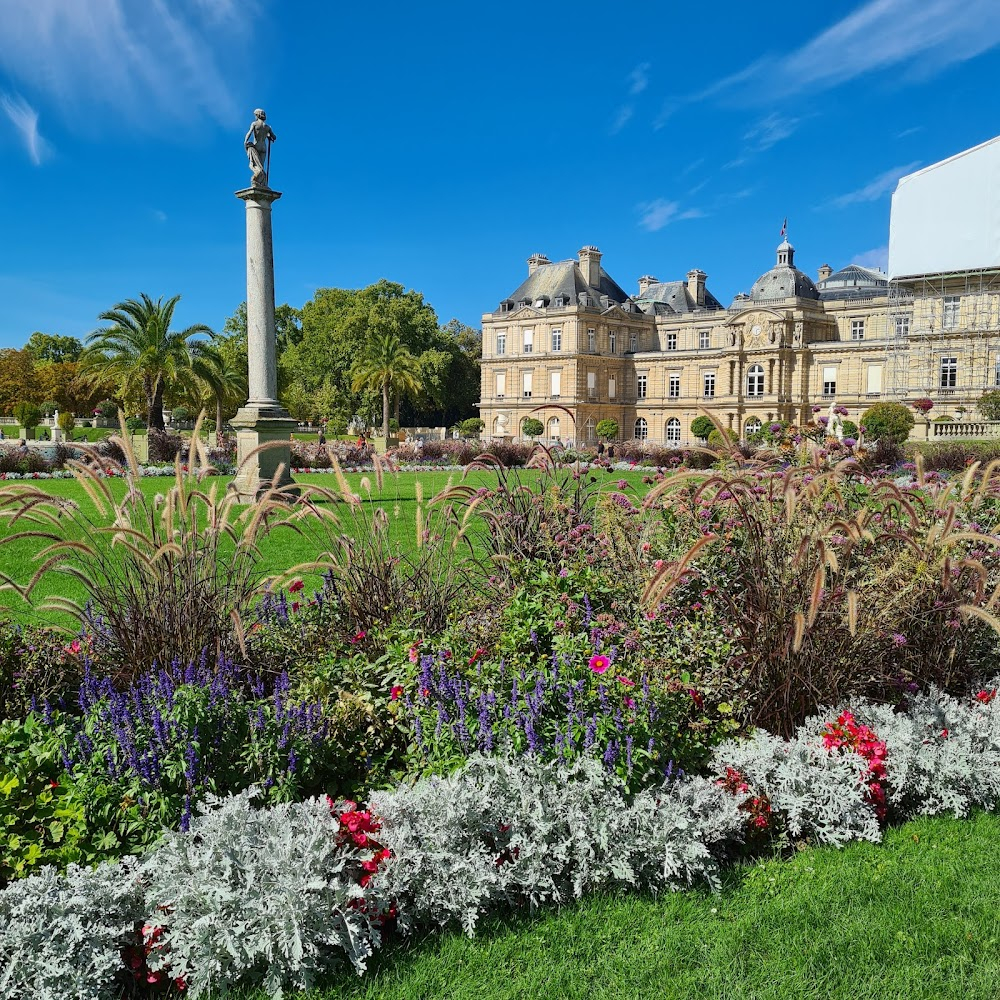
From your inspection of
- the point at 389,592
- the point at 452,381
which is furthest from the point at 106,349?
the point at 452,381

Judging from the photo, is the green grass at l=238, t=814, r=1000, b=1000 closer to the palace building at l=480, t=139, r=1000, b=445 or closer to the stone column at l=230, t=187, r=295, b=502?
the stone column at l=230, t=187, r=295, b=502

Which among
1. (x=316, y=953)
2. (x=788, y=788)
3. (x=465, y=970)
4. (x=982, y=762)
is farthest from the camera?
(x=982, y=762)

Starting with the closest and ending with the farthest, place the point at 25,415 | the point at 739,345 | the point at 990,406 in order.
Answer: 1. the point at 990,406
2. the point at 25,415
3. the point at 739,345

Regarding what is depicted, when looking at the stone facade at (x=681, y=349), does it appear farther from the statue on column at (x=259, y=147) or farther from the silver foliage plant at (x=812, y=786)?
the silver foliage plant at (x=812, y=786)

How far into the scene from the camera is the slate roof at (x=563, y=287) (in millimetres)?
55938

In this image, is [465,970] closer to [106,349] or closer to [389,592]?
[389,592]

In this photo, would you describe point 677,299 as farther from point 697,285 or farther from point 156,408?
point 156,408

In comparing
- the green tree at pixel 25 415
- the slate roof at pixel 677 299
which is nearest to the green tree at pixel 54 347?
the green tree at pixel 25 415

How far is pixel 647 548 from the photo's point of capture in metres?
4.53

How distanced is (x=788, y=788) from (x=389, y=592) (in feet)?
7.22

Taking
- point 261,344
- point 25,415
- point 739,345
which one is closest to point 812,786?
point 261,344

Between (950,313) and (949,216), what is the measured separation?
5492 millimetres

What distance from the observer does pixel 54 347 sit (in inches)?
3098

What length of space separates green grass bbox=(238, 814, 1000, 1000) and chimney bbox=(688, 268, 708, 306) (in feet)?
200
